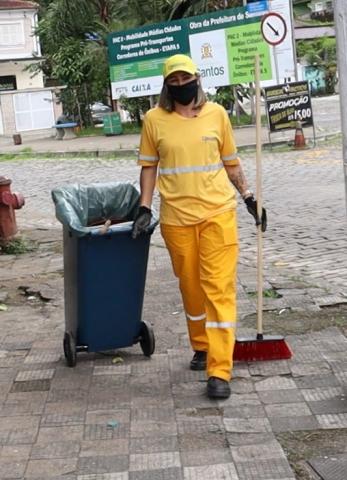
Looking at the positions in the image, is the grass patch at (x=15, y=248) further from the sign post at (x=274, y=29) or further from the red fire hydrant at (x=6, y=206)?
the sign post at (x=274, y=29)

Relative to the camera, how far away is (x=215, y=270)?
4699 millimetres

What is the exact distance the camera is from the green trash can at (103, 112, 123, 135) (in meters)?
27.4

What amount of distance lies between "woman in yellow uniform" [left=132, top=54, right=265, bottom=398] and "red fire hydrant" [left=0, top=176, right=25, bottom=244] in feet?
16.8

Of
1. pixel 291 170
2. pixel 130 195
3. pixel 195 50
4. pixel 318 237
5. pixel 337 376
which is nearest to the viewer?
pixel 337 376

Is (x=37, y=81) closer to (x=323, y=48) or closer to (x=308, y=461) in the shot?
(x=323, y=48)

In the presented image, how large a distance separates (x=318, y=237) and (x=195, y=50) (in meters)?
14.6

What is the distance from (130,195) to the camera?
542cm

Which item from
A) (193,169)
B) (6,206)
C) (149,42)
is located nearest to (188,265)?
(193,169)

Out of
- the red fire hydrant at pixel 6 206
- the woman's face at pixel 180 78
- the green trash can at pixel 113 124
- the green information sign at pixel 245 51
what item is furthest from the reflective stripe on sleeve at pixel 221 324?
the green trash can at pixel 113 124

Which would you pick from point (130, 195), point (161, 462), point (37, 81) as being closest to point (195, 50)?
point (130, 195)

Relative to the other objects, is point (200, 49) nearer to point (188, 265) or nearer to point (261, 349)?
point (261, 349)

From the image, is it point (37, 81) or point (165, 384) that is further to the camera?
point (37, 81)

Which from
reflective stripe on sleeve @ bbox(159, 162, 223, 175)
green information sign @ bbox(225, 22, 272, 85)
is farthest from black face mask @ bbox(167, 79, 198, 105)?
green information sign @ bbox(225, 22, 272, 85)

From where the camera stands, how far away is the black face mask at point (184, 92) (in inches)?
185
